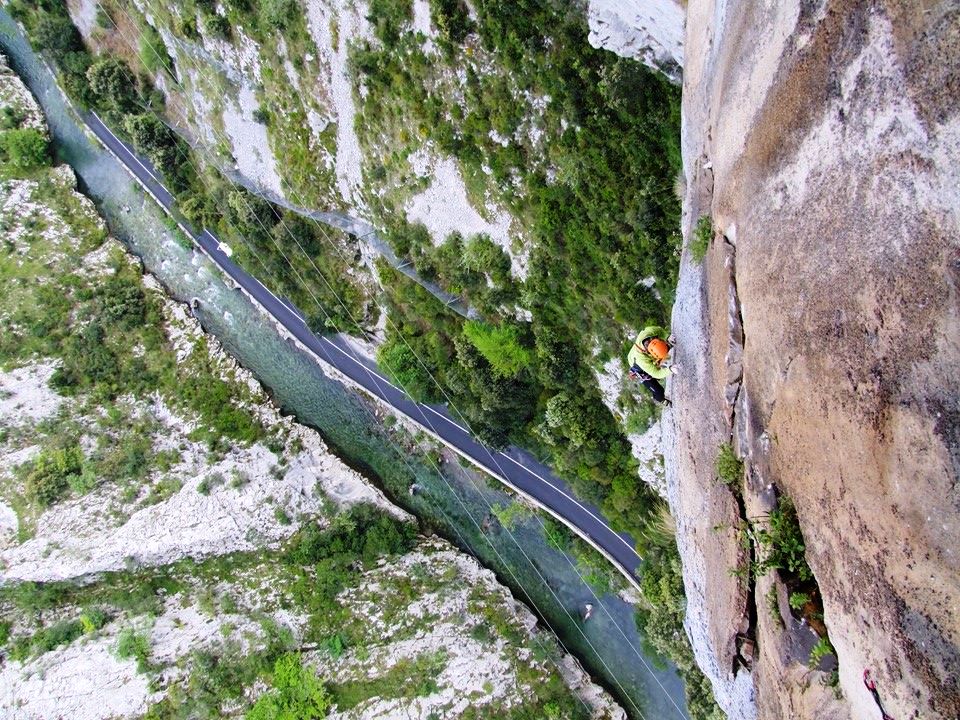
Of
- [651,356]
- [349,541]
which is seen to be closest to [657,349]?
[651,356]

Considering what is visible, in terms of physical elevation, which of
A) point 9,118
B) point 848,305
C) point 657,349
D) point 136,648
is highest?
point 848,305

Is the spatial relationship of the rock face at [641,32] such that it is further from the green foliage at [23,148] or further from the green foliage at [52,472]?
the green foliage at [23,148]

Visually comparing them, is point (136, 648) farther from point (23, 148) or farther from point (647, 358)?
point (23, 148)

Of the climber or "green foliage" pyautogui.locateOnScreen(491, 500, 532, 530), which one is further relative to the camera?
"green foliage" pyautogui.locateOnScreen(491, 500, 532, 530)

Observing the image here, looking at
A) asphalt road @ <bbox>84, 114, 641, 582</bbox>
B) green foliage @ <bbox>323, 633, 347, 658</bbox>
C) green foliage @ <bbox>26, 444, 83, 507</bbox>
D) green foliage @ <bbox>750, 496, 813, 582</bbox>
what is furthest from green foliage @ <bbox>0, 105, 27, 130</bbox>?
green foliage @ <bbox>750, 496, 813, 582</bbox>

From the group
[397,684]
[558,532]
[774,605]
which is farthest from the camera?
[558,532]

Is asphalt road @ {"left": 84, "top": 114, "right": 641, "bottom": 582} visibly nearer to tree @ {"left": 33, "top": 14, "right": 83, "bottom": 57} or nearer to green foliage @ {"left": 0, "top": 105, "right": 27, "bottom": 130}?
tree @ {"left": 33, "top": 14, "right": 83, "bottom": 57}
